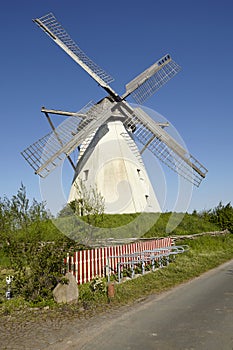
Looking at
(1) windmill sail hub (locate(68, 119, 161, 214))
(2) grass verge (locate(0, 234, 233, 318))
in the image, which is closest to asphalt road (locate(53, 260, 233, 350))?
(2) grass verge (locate(0, 234, 233, 318))

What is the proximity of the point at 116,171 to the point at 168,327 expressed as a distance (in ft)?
51.8

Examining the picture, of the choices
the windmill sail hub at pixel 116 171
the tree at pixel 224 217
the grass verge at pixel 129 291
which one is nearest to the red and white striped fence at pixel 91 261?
the grass verge at pixel 129 291

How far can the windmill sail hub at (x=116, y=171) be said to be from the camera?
2105 centimetres

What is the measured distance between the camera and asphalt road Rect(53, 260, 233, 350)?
16.3 feet

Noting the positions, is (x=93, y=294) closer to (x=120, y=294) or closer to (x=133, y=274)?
(x=120, y=294)

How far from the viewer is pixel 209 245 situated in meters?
20.7

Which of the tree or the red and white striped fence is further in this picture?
the tree

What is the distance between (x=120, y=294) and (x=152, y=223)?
45.3 ft

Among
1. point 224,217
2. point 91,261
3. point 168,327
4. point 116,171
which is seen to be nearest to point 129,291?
point 91,261

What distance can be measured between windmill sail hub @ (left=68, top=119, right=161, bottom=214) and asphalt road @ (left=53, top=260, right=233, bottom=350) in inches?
494

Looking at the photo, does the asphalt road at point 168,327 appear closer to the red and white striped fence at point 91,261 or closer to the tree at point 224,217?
the red and white striped fence at point 91,261

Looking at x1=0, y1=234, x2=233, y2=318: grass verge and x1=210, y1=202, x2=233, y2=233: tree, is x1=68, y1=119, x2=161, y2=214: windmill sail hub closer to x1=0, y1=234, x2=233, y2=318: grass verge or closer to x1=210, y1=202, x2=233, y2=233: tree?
x1=0, y1=234, x2=233, y2=318: grass verge

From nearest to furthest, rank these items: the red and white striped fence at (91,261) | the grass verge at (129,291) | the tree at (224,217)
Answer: the grass verge at (129,291) → the red and white striped fence at (91,261) → the tree at (224,217)

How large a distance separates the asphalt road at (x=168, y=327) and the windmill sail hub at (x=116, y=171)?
12.5m
